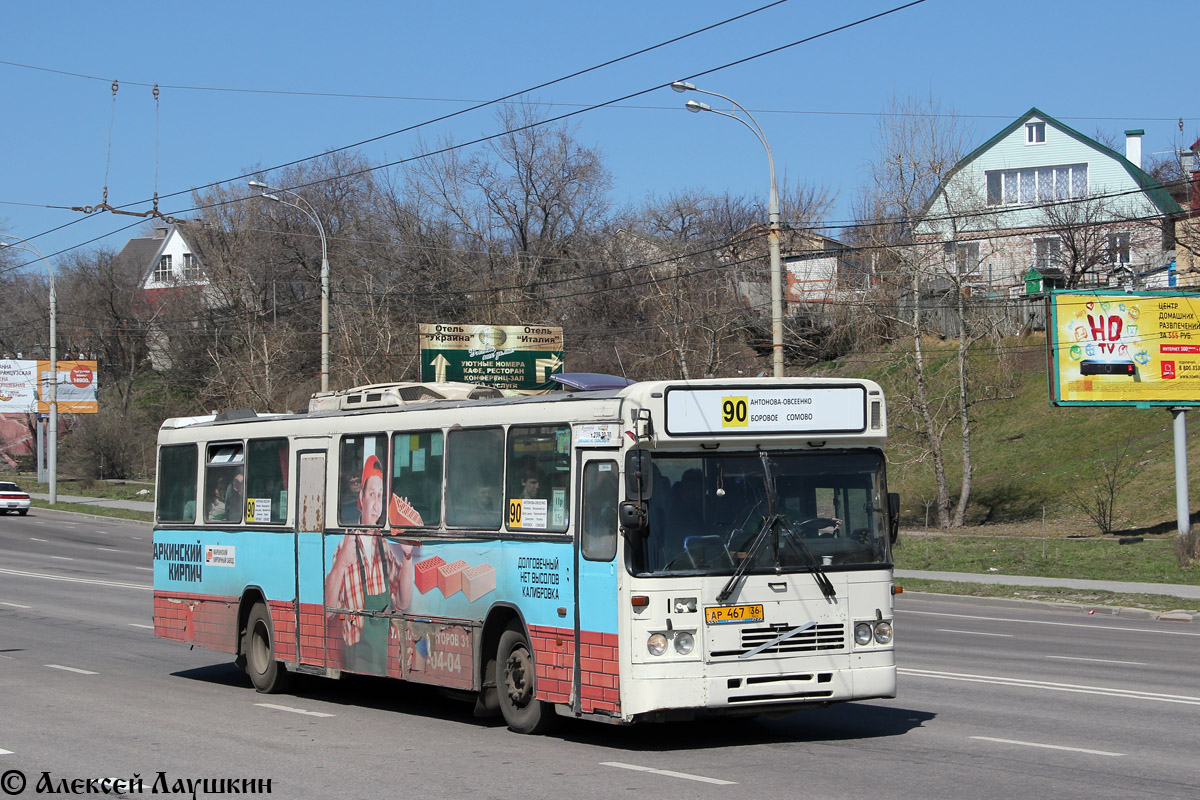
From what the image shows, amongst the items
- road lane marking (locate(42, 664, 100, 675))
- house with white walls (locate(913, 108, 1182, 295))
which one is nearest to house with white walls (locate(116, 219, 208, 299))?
house with white walls (locate(913, 108, 1182, 295))

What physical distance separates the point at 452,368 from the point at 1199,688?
32721 mm

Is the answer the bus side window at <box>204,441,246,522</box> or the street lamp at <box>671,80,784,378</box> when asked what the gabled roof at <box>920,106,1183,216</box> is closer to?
the street lamp at <box>671,80,784,378</box>

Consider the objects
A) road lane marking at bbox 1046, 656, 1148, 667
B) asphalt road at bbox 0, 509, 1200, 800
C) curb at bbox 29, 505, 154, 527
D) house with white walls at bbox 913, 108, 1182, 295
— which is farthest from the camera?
curb at bbox 29, 505, 154, 527

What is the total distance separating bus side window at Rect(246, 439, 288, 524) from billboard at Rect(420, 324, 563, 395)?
27.9 metres

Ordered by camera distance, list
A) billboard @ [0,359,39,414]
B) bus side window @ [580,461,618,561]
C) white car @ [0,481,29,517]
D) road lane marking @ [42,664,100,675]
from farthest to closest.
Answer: billboard @ [0,359,39,414], white car @ [0,481,29,517], road lane marking @ [42,664,100,675], bus side window @ [580,461,618,561]

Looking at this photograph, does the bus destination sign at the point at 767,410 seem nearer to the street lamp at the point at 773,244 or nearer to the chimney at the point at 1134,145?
the street lamp at the point at 773,244

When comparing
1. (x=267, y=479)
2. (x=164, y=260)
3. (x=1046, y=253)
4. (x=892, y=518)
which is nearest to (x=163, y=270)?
(x=164, y=260)

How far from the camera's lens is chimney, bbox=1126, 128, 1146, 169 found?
6431cm

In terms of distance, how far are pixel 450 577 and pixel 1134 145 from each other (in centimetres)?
6298

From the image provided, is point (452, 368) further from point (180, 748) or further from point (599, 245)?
point (180, 748)

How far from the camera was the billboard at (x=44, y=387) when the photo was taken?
59.7 metres

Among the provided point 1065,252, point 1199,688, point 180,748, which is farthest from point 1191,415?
point 180,748

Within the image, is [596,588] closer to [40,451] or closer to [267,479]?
[267,479]

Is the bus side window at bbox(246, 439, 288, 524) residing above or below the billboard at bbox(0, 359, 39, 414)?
below
